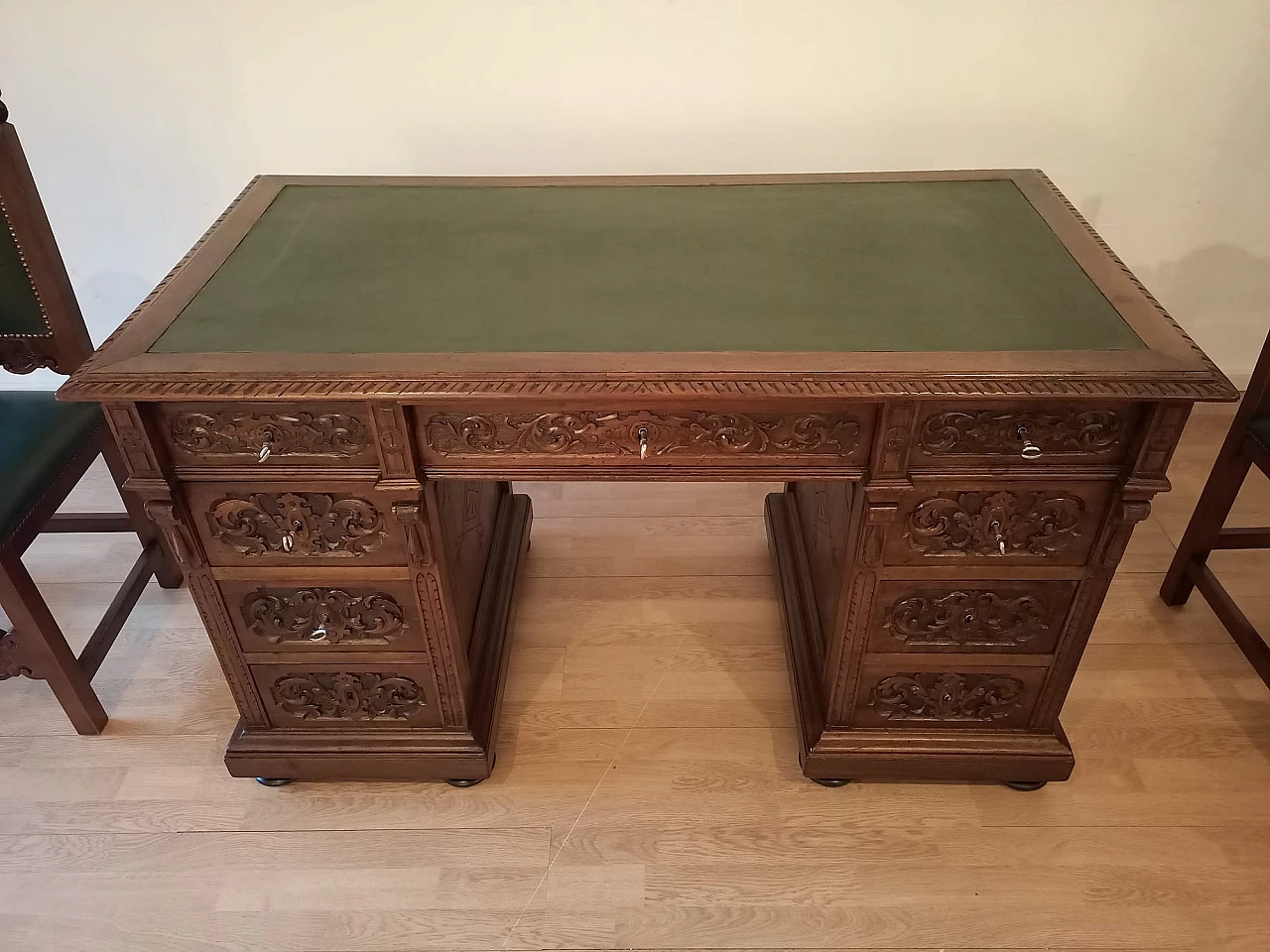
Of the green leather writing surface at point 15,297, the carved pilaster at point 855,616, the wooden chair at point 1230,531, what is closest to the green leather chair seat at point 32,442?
the green leather writing surface at point 15,297

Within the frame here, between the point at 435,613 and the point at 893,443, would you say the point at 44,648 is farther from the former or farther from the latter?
the point at 893,443

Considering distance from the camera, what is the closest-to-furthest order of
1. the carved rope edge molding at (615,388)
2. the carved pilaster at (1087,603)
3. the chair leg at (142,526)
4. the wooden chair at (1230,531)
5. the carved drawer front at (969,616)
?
the carved rope edge molding at (615,388) < the carved pilaster at (1087,603) < the carved drawer front at (969,616) < the wooden chair at (1230,531) < the chair leg at (142,526)

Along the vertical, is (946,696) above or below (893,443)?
below

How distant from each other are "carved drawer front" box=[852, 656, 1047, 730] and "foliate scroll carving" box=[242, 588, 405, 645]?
739mm

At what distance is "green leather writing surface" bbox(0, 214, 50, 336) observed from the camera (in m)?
1.41

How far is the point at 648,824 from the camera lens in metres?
1.47

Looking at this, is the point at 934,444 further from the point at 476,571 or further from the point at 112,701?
the point at 112,701

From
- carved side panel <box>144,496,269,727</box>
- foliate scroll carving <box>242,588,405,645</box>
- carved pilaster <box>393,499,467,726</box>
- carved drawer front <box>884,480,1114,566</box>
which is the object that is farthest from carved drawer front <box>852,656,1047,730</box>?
carved side panel <box>144,496,269,727</box>

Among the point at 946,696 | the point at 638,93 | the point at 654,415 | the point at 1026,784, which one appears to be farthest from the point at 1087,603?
the point at 638,93

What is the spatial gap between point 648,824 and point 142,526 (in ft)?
3.79

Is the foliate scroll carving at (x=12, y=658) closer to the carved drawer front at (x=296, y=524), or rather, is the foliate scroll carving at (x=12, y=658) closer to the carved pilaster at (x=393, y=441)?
the carved drawer front at (x=296, y=524)

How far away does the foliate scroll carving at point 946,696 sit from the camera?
1.42m

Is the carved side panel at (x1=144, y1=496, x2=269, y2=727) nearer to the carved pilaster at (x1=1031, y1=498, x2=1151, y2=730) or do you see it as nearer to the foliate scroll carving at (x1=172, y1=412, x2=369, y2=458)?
the foliate scroll carving at (x1=172, y1=412, x2=369, y2=458)

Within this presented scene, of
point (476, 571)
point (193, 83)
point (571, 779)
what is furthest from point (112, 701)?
point (193, 83)
